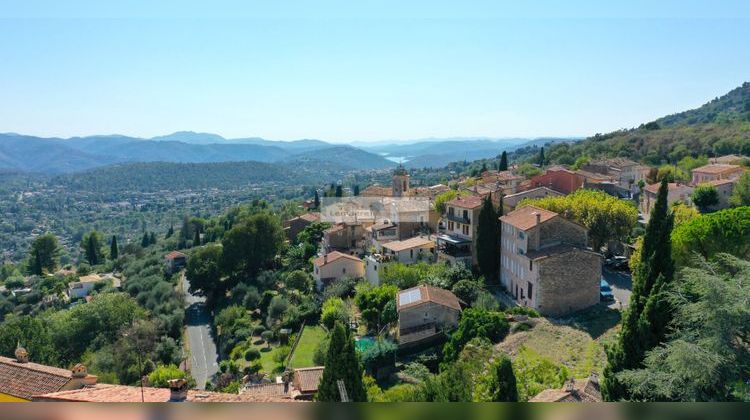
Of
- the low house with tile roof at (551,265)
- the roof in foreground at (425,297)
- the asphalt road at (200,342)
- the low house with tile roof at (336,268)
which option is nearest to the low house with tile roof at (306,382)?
the roof in foreground at (425,297)

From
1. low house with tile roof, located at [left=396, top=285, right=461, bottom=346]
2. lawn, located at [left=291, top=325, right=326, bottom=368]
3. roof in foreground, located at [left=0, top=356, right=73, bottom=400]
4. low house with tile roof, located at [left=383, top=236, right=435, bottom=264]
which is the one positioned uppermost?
roof in foreground, located at [left=0, top=356, right=73, bottom=400]

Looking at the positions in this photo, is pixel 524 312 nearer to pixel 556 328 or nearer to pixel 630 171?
pixel 556 328

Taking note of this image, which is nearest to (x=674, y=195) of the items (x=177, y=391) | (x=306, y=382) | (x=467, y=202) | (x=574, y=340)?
(x=467, y=202)

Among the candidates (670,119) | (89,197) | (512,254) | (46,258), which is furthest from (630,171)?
(89,197)

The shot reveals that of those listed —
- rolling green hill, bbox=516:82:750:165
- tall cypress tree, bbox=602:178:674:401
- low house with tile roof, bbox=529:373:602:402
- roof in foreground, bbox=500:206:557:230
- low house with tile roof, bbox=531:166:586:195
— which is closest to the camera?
tall cypress tree, bbox=602:178:674:401

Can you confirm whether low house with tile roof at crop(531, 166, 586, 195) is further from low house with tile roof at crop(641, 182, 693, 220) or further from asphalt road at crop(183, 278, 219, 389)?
asphalt road at crop(183, 278, 219, 389)

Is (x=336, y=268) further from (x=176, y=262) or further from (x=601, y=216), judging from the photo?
(x=176, y=262)

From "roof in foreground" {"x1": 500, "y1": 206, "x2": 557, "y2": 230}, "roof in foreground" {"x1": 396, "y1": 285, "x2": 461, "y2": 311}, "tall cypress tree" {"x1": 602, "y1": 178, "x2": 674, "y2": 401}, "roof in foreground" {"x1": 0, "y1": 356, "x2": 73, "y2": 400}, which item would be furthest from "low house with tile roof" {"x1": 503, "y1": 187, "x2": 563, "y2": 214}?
"roof in foreground" {"x1": 0, "y1": 356, "x2": 73, "y2": 400}
